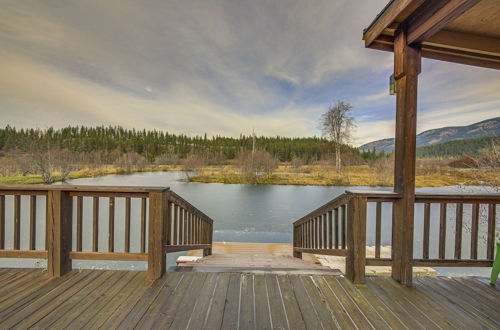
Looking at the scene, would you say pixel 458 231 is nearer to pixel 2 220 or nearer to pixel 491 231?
pixel 491 231

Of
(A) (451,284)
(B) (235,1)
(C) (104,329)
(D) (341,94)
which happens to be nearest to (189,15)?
(B) (235,1)

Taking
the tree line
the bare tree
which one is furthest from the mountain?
the tree line

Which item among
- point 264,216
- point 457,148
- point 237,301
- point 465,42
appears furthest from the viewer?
point 264,216

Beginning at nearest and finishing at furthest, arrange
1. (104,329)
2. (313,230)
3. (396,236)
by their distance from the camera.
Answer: (104,329)
(396,236)
(313,230)

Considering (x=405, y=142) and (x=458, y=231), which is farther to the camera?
(x=458, y=231)

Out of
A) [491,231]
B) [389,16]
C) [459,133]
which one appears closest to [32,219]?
[389,16]

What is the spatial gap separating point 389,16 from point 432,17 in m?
0.32

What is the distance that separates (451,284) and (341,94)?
46.1 ft

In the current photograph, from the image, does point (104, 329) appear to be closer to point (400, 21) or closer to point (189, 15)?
point (400, 21)

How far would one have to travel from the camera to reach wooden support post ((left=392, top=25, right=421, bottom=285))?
1.77 meters

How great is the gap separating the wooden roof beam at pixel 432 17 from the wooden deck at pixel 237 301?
7.63 ft

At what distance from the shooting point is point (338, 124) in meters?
13.6

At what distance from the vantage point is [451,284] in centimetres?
183

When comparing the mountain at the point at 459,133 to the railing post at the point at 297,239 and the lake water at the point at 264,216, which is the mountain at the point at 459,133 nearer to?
the lake water at the point at 264,216
